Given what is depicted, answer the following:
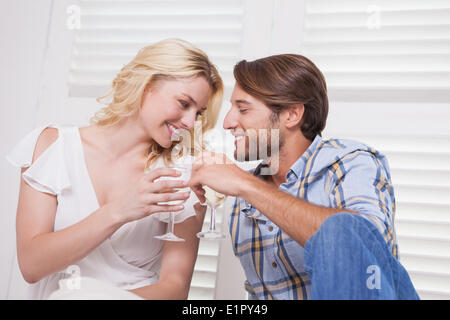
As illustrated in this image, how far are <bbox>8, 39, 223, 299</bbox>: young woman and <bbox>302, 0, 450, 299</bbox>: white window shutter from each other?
21.0 inches

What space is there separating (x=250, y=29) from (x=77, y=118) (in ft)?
2.83

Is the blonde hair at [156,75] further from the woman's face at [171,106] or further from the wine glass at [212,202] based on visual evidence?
the wine glass at [212,202]

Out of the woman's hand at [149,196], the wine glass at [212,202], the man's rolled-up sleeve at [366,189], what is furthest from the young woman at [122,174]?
the man's rolled-up sleeve at [366,189]

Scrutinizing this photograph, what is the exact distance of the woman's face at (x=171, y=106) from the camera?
1564 mm

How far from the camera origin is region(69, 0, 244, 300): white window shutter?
2.01 meters

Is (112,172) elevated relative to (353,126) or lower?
lower

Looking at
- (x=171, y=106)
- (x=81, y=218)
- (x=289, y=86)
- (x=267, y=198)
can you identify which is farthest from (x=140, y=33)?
(x=267, y=198)

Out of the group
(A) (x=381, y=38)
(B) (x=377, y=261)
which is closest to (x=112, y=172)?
(B) (x=377, y=261)

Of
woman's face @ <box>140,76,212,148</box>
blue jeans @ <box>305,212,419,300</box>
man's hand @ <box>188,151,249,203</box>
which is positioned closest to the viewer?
blue jeans @ <box>305,212,419,300</box>

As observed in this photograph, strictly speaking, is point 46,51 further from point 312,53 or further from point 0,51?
point 312,53

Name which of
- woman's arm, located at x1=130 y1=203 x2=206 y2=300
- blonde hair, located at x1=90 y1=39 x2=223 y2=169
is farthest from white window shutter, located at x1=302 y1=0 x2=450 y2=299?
woman's arm, located at x1=130 y1=203 x2=206 y2=300

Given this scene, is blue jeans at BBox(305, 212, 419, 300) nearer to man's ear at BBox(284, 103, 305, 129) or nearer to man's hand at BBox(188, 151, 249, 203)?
man's hand at BBox(188, 151, 249, 203)

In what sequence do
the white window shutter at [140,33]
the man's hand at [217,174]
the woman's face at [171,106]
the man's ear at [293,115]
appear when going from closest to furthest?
the man's hand at [217,174]
the woman's face at [171,106]
the man's ear at [293,115]
the white window shutter at [140,33]
